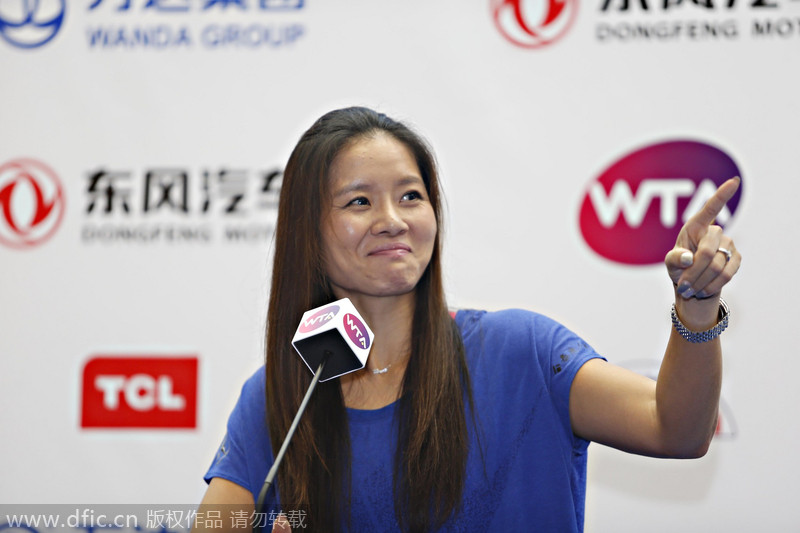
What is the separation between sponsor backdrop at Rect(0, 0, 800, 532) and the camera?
80.3 inches

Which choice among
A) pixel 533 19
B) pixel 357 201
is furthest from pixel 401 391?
pixel 533 19

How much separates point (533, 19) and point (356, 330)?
1.40 metres

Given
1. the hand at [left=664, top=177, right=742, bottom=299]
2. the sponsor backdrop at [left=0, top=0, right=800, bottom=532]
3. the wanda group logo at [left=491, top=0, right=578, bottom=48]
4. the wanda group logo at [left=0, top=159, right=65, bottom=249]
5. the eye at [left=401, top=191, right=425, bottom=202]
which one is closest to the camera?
the hand at [left=664, top=177, right=742, bottom=299]

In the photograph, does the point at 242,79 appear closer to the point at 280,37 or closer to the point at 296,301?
the point at 280,37

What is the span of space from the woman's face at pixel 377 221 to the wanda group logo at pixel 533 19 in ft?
2.97

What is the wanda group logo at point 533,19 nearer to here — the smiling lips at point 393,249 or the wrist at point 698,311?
the smiling lips at point 393,249

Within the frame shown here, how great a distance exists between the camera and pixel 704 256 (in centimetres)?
96

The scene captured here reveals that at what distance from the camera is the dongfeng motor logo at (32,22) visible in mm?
2326

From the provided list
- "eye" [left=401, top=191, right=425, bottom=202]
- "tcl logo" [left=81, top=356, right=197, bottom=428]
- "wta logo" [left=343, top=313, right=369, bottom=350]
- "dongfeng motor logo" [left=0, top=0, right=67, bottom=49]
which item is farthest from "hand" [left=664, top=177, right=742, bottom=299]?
"dongfeng motor logo" [left=0, top=0, right=67, bottom=49]

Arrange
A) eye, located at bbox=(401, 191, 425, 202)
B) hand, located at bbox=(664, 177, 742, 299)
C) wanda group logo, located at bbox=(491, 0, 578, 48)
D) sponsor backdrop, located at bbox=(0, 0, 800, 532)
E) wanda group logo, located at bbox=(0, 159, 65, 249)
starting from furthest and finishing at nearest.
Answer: wanda group logo, located at bbox=(0, 159, 65, 249) < wanda group logo, located at bbox=(491, 0, 578, 48) < sponsor backdrop, located at bbox=(0, 0, 800, 532) < eye, located at bbox=(401, 191, 425, 202) < hand, located at bbox=(664, 177, 742, 299)

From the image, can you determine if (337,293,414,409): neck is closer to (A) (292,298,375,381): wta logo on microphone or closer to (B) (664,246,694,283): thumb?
(A) (292,298,375,381): wta logo on microphone

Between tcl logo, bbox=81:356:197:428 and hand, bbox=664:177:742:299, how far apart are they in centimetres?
156

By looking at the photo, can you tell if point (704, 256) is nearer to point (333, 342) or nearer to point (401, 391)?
point (333, 342)

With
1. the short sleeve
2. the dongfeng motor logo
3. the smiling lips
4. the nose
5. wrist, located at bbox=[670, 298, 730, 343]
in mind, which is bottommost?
the short sleeve
